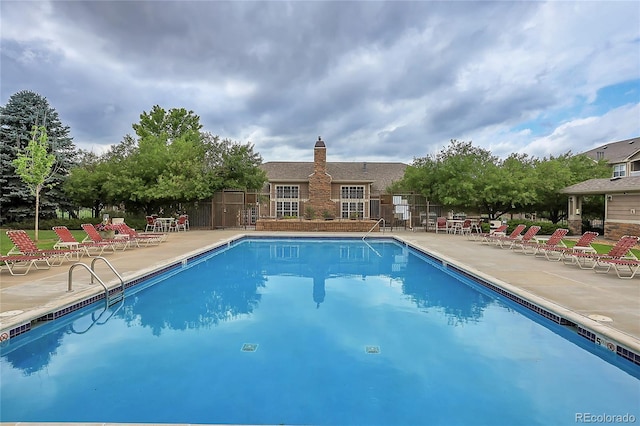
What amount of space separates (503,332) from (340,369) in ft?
9.18

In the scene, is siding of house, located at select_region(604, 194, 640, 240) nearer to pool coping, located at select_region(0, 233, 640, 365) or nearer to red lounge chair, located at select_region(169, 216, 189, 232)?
pool coping, located at select_region(0, 233, 640, 365)

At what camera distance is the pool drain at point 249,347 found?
A: 4926 millimetres

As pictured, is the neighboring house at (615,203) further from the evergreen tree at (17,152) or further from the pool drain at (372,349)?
the evergreen tree at (17,152)

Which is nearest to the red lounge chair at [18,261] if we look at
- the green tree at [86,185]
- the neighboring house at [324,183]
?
the green tree at [86,185]

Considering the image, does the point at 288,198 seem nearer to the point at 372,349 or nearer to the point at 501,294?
the point at 501,294

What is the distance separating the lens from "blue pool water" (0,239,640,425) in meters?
3.46

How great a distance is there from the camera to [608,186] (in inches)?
691

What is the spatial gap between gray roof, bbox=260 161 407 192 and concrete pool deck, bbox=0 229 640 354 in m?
20.7

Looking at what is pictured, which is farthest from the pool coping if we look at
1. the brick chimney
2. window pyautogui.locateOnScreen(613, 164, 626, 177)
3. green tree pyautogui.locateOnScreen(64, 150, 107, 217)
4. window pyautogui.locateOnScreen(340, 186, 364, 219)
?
window pyautogui.locateOnScreen(613, 164, 626, 177)

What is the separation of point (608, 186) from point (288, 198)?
69.7ft

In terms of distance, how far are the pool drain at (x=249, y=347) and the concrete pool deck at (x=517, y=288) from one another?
2941mm

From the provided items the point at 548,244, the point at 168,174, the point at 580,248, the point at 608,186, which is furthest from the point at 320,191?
the point at 580,248

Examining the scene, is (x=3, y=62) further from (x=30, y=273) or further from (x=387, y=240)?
(x=387, y=240)

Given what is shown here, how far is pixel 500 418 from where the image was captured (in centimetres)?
335
